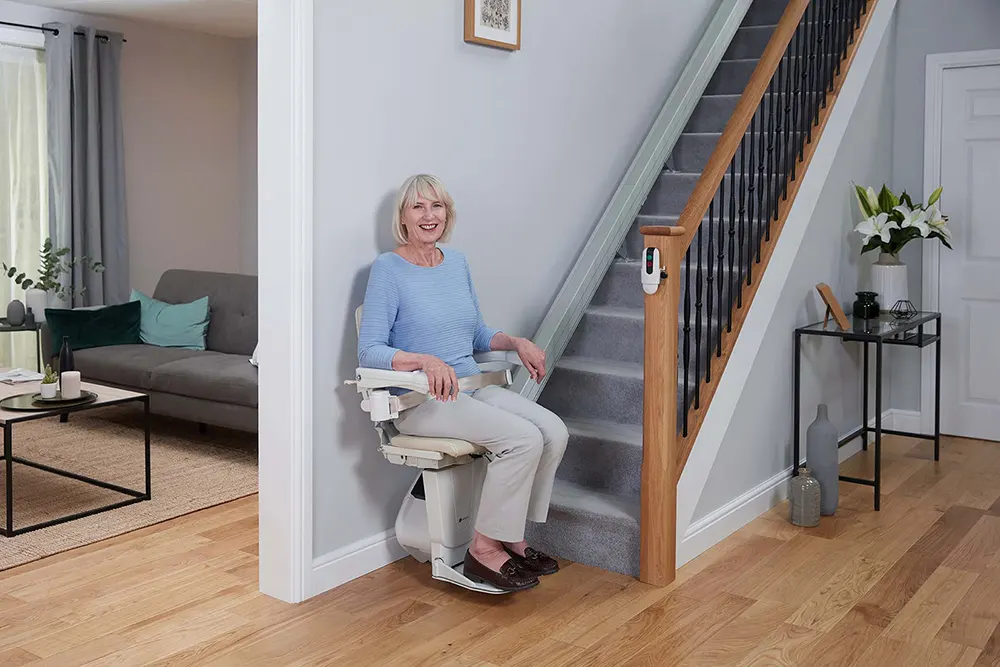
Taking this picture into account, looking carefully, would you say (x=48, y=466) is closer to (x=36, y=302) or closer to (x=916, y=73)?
(x=36, y=302)

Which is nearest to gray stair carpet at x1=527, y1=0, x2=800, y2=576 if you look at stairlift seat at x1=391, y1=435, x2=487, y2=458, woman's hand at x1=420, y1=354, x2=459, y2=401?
stairlift seat at x1=391, y1=435, x2=487, y2=458

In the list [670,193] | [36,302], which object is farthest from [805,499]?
[36,302]

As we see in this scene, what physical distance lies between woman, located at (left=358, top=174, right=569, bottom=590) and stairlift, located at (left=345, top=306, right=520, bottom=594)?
4 centimetres

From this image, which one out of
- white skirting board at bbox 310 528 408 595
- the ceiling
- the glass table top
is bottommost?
white skirting board at bbox 310 528 408 595

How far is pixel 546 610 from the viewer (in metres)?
3.07

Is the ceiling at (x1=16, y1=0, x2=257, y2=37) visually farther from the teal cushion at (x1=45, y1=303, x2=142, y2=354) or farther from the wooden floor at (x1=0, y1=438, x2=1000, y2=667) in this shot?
the wooden floor at (x1=0, y1=438, x2=1000, y2=667)

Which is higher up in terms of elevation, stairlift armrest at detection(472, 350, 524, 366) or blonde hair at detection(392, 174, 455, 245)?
blonde hair at detection(392, 174, 455, 245)

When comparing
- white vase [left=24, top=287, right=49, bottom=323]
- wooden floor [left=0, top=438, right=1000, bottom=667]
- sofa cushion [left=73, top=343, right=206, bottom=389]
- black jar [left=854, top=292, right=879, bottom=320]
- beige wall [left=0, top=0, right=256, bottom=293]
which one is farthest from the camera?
beige wall [left=0, top=0, right=256, bottom=293]

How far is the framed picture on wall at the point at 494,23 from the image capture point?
3.51 meters

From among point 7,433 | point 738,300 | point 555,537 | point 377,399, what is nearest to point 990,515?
point 738,300

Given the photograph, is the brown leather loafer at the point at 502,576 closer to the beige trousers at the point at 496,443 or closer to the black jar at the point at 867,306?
the beige trousers at the point at 496,443

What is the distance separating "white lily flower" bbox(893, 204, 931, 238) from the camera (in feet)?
15.5

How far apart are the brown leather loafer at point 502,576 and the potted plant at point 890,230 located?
253cm

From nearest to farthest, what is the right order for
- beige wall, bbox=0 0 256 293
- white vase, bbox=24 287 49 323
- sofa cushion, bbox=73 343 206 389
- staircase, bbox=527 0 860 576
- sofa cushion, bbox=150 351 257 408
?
1. staircase, bbox=527 0 860 576
2. sofa cushion, bbox=150 351 257 408
3. sofa cushion, bbox=73 343 206 389
4. white vase, bbox=24 287 49 323
5. beige wall, bbox=0 0 256 293
